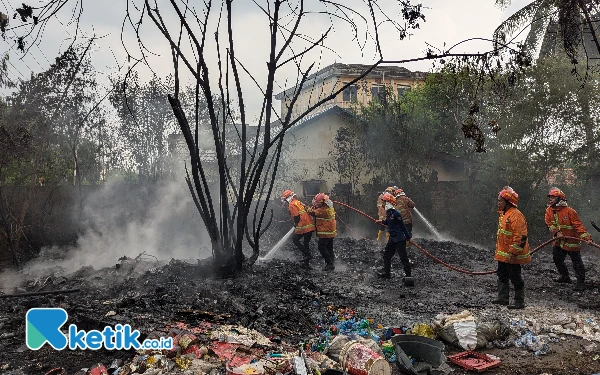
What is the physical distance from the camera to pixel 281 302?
261 inches

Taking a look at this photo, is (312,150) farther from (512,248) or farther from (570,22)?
(570,22)

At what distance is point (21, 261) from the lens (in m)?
11.6

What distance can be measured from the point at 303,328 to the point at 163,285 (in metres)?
2.63

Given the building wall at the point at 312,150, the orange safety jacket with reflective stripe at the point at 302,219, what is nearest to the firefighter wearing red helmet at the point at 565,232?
the orange safety jacket with reflective stripe at the point at 302,219

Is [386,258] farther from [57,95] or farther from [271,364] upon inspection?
[57,95]

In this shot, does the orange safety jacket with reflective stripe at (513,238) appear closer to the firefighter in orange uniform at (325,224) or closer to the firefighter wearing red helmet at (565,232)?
the firefighter wearing red helmet at (565,232)

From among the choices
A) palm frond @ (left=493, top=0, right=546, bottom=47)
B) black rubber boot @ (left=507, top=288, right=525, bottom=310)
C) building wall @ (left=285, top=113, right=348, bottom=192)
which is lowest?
black rubber boot @ (left=507, top=288, right=525, bottom=310)

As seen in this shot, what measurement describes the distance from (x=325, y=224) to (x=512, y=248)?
423 centimetres

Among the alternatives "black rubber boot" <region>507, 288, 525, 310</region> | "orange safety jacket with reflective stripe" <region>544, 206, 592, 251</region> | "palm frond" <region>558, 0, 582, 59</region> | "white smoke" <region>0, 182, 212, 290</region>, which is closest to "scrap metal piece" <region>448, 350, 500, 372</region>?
"black rubber boot" <region>507, 288, 525, 310</region>

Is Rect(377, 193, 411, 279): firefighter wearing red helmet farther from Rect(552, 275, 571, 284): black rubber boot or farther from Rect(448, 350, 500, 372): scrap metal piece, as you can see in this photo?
Rect(448, 350, 500, 372): scrap metal piece

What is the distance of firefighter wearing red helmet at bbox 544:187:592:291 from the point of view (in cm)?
A: 811

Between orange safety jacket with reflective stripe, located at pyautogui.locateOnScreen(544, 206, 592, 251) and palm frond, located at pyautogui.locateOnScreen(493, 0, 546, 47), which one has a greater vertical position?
palm frond, located at pyautogui.locateOnScreen(493, 0, 546, 47)

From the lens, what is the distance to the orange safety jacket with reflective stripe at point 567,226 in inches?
321

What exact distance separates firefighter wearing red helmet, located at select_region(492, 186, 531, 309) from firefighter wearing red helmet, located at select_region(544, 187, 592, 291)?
189 centimetres
